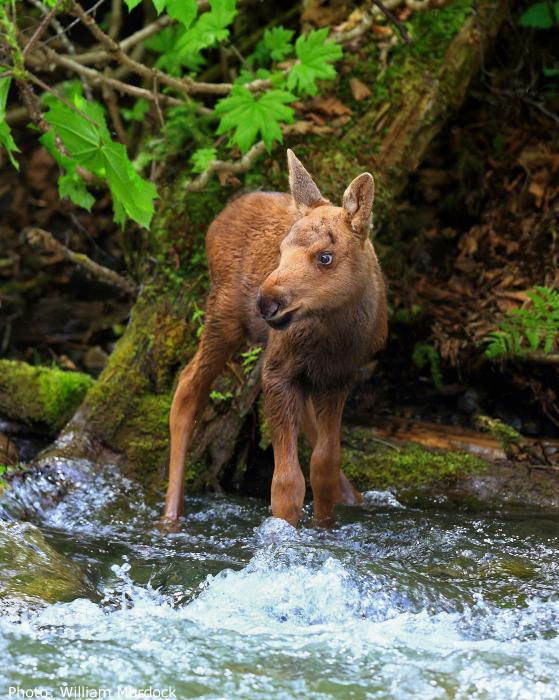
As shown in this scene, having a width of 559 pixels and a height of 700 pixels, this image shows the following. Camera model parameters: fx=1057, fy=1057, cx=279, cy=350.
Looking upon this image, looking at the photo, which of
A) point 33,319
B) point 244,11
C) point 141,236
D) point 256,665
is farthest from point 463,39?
point 256,665

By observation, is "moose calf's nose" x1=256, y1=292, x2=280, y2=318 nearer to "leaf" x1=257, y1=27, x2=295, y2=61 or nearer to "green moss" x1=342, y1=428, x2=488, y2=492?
"green moss" x1=342, y1=428, x2=488, y2=492

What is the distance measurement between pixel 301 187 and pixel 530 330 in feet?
8.60

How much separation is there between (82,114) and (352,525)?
10.7ft

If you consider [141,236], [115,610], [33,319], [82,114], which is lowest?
[115,610]

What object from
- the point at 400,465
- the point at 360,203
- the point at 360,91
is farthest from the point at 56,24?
the point at 400,465

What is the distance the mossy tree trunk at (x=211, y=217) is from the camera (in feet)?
27.0

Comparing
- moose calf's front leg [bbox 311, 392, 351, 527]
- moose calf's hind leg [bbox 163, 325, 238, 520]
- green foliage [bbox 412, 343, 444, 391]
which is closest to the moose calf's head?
moose calf's front leg [bbox 311, 392, 351, 527]

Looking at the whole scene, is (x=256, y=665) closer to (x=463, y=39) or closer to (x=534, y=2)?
(x=463, y=39)

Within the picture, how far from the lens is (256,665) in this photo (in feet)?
16.4

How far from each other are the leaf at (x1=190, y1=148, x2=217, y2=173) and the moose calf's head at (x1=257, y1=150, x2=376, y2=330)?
7.35ft

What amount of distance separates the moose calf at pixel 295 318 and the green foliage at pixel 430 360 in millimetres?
1668

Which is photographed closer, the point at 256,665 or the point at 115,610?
the point at 256,665

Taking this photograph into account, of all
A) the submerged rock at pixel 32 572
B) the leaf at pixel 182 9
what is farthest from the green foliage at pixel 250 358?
the leaf at pixel 182 9

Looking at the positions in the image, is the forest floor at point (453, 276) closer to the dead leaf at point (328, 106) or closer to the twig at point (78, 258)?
the twig at point (78, 258)
